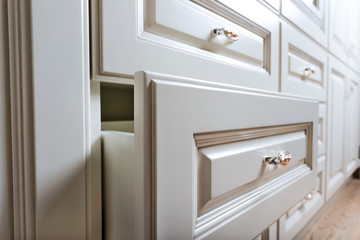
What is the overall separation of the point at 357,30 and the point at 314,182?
53.3 inches

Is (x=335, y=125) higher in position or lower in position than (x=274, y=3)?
lower

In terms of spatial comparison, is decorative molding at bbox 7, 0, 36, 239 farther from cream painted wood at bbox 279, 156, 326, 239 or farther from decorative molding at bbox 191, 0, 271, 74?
cream painted wood at bbox 279, 156, 326, 239

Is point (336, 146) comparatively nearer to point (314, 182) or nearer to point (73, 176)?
point (314, 182)

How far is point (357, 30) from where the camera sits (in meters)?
1.46

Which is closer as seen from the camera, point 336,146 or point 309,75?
point 309,75

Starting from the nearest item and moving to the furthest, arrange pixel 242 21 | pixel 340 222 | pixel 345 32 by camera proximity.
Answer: pixel 242 21 < pixel 340 222 < pixel 345 32

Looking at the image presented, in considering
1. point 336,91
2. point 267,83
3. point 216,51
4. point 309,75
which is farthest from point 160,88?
point 336,91

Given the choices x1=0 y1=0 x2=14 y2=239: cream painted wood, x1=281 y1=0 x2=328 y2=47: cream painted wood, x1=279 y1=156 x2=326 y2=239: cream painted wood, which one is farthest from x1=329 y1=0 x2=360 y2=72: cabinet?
x1=0 y1=0 x2=14 y2=239: cream painted wood

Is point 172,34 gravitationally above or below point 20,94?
above

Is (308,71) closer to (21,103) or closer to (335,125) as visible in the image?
(335,125)

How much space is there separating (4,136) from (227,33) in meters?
0.39

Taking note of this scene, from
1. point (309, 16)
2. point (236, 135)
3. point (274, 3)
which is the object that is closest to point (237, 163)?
point (236, 135)

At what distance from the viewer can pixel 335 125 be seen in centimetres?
108

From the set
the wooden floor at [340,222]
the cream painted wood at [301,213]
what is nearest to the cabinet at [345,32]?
the cream painted wood at [301,213]
